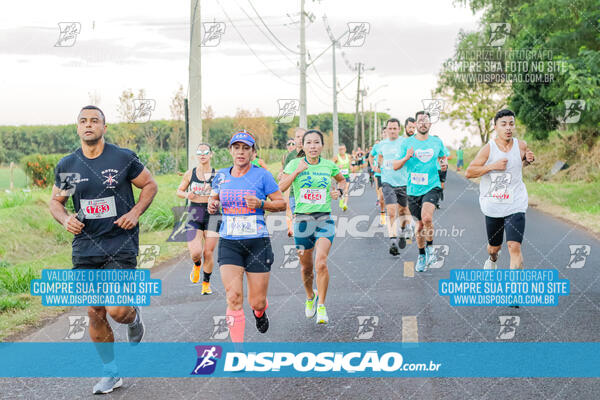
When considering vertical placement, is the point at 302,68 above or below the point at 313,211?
above

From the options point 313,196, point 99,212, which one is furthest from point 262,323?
point 99,212

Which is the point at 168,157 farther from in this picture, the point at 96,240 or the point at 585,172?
the point at 96,240

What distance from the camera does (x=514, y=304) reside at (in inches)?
305

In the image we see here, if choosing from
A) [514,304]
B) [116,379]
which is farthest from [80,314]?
[514,304]

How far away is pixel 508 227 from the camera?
7.57 metres

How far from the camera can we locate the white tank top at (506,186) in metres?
7.54
